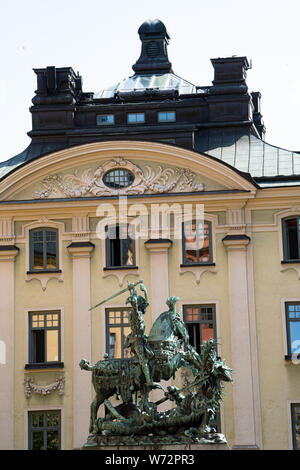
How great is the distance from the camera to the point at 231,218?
45781 mm

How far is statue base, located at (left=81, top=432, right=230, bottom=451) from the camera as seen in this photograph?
119ft

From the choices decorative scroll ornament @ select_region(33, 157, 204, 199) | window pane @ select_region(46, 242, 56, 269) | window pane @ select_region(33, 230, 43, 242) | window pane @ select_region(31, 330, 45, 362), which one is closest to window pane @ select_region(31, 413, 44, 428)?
window pane @ select_region(31, 330, 45, 362)

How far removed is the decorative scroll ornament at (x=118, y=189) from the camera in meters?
46.1

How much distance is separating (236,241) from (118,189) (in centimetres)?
447

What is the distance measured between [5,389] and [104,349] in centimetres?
359

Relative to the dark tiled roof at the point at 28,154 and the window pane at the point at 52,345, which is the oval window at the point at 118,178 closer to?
the dark tiled roof at the point at 28,154

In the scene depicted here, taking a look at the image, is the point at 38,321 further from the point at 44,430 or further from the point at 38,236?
the point at 44,430

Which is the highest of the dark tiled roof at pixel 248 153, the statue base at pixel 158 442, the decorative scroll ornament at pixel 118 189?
the dark tiled roof at pixel 248 153

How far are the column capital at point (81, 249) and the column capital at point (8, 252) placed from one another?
1.86 m

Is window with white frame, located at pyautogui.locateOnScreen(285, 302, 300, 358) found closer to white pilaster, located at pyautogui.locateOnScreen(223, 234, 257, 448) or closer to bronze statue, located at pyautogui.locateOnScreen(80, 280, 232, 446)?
white pilaster, located at pyautogui.locateOnScreen(223, 234, 257, 448)

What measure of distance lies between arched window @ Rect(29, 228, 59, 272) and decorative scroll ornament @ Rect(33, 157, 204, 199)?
1.28 meters

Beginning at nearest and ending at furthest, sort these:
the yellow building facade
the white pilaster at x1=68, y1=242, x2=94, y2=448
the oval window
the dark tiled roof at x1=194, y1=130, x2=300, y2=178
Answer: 1. the white pilaster at x1=68, y1=242, x2=94, y2=448
2. the yellow building facade
3. the oval window
4. the dark tiled roof at x1=194, y1=130, x2=300, y2=178

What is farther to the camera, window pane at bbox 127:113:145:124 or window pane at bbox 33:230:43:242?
window pane at bbox 127:113:145:124

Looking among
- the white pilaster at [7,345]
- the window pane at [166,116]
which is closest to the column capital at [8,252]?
the white pilaster at [7,345]
